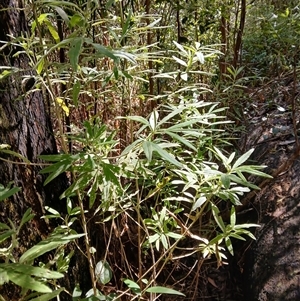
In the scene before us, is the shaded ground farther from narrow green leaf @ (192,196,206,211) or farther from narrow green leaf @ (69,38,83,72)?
narrow green leaf @ (69,38,83,72)

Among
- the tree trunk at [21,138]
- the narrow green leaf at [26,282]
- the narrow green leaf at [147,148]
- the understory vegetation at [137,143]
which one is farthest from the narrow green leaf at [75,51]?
the tree trunk at [21,138]

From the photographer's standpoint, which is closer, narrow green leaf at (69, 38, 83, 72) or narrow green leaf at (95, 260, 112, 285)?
narrow green leaf at (69, 38, 83, 72)

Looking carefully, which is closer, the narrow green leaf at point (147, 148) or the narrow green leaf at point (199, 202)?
the narrow green leaf at point (147, 148)

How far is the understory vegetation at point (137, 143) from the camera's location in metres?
0.79

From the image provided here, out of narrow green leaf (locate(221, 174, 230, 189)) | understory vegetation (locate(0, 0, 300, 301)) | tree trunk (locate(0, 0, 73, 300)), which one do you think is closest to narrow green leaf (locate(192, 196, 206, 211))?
understory vegetation (locate(0, 0, 300, 301))

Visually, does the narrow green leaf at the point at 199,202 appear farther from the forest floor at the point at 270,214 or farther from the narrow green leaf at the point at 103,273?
the forest floor at the point at 270,214

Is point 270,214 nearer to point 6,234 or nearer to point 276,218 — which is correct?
point 276,218

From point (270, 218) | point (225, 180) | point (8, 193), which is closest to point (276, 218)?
point (270, 218)

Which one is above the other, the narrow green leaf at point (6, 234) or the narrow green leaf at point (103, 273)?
the narrow green leaf at point (6, 234)

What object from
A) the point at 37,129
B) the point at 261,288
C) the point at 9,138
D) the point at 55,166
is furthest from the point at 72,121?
the point at 261,288

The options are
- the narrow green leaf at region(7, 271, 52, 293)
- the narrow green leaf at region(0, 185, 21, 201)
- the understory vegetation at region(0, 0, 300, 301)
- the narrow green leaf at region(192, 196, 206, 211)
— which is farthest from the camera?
the narrow green leaf at region(192, 196, 206, 211)

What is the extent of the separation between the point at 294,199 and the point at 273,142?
329 mm

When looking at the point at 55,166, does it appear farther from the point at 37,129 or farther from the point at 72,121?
the point at 72,121

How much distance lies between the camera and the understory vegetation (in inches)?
30.9
